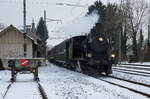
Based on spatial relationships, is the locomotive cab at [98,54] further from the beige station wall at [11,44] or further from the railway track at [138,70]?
the beige station wall at [11,44]

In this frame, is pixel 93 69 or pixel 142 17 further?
pixel 142 17

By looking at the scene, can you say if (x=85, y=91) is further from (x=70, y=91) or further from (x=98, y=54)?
(x=98, y=54)

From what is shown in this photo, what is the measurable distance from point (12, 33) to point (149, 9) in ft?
92.1

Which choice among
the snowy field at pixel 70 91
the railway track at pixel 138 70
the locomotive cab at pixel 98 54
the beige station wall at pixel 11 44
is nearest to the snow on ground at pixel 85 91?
the snowy field at pixel 70 91

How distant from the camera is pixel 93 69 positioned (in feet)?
59.4

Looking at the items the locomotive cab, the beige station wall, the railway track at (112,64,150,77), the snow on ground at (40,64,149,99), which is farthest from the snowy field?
the beige station wall

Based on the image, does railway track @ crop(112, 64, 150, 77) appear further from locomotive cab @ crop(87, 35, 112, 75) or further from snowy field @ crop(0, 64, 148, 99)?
snowy field @ crop(0, 64, 148, 99)

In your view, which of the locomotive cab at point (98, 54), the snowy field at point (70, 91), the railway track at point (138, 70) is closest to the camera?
the snowy field at point (70, 91)

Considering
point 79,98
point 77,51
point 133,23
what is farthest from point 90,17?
point 133,23

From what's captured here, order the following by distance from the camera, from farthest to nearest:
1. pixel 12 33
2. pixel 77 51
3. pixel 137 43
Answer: pixel 137 43 → pixel 12 33 → pixel 77 51

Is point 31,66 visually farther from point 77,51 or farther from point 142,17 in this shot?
point 142,17

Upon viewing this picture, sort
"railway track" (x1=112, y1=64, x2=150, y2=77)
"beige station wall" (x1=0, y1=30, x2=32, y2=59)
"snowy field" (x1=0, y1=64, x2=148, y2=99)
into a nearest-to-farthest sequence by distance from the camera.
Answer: "snowy field" (x1=0, y1=64, x2=148, y2=99)
"railway track" (x1=112, y1=64, x2=150, y2=77)
"beige station wall" (x1=0, y1=30, x2=32, y2=59)

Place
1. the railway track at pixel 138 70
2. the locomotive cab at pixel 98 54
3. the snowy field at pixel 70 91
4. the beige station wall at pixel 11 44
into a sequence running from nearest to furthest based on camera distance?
the snowy field at pixel 70 91
the locomotive cab at pixel 98 54
the railway track at pixel 138 70
the beige station wall at pixel 11 44

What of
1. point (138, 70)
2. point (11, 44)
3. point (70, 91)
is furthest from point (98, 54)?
point (11, 44)
